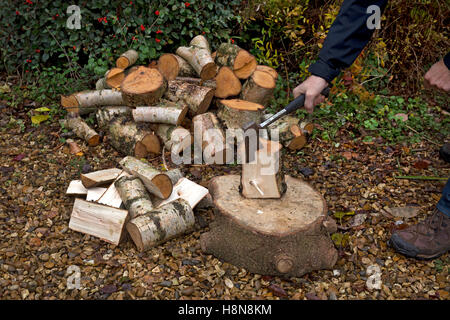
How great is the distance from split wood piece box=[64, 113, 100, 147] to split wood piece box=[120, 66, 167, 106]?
0.43 meters

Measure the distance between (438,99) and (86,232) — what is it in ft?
12.4

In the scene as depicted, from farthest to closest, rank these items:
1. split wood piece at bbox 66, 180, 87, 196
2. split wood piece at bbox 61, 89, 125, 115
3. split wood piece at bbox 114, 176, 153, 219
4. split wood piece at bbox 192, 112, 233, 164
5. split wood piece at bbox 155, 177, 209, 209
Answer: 1. split wood piece at bbox 61, 89, 125, 115
2. split wood piece at bbox 192, 112, 233, 164
3. split wood piece at bbox 66, 180, 87, 196
4. split wood piece at bbox 155, 177, 209, 209
5. split wood piece at bbox 114, 176, 153, 219

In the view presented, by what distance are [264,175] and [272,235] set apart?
41cm

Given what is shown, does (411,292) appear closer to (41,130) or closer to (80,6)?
(41,130)

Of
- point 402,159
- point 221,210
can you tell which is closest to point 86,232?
point 221,210

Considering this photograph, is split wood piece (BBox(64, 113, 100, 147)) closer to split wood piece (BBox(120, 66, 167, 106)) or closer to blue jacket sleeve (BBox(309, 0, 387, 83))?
split wood piece (BBox(120, 66, 167, 106))

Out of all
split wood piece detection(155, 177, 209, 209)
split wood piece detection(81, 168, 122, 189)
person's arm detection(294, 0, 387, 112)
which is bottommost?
split wood piece detection(155, 177, 209, 209)

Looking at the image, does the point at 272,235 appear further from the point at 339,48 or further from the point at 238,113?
the point at 238,113

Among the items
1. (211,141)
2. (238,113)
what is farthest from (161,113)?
(238,113)

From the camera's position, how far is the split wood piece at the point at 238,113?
363cm

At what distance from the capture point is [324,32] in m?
4.14

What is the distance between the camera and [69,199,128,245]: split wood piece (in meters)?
2.79

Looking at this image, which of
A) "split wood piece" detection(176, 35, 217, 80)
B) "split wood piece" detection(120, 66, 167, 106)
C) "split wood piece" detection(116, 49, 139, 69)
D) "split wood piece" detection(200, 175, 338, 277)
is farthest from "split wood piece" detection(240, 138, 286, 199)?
"split wood piece" detection(116, 49, 139, 69)

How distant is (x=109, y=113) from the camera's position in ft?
12.8
